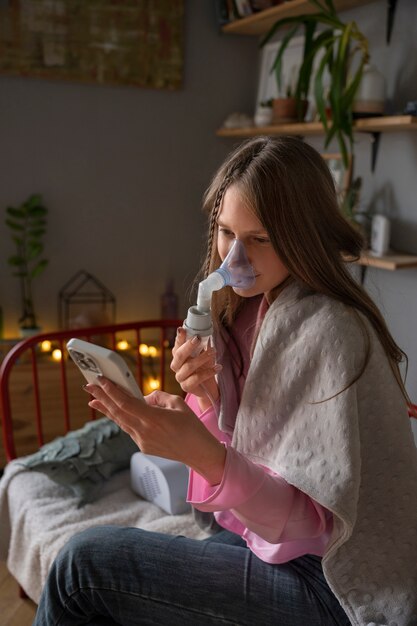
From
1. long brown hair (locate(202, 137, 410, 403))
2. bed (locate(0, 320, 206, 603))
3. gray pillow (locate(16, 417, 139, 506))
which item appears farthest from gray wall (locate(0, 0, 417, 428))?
long brown hair (locate(202, 137, 410, 403))

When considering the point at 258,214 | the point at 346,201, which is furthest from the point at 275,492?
the point at 346,201

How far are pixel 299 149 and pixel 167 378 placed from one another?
193 cm

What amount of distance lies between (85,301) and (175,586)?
91.2 inches

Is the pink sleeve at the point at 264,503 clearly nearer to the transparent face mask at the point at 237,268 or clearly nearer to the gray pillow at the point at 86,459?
the transparent face mask at the point at 237,268

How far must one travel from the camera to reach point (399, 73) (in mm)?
2283

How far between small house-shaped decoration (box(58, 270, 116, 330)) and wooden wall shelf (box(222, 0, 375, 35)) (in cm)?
135

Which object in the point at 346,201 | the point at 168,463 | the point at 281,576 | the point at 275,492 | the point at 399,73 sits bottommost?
the point at 168,463

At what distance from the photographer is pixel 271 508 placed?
0.96m

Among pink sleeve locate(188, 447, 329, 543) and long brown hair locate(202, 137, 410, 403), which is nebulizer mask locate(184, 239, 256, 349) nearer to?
long brown hair locate(202, 137, 410, 403)

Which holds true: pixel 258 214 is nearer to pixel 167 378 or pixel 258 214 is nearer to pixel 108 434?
pixel 108 434

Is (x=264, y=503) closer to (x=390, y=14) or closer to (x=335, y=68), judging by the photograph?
(x=335, y=68)

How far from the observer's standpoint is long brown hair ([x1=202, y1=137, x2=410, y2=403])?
1019mm

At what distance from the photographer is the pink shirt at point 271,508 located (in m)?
0.95

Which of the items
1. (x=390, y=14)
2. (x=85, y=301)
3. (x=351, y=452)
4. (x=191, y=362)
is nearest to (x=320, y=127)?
(x=390, y=14)
